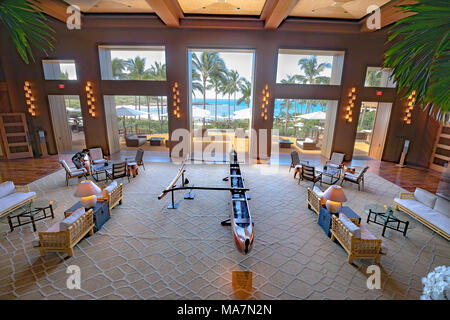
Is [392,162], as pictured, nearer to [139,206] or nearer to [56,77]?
[139,206]

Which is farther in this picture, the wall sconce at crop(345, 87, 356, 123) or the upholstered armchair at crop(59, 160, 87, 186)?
the wall sconce at crop(345, 87, 356, 123)

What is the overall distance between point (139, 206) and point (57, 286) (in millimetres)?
3023

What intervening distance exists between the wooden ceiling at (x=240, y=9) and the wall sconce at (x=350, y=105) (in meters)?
2.77

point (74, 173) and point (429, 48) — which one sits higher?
point (429, 48)

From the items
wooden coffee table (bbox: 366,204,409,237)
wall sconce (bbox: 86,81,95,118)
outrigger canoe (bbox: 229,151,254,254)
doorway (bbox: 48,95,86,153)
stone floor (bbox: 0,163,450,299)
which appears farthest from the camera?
doorway (bbox: 48,95,86,153)

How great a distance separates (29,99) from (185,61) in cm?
812

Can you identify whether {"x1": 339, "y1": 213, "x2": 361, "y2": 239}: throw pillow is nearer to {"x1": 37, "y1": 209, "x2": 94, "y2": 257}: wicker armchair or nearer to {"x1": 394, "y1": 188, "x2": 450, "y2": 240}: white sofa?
{"x1": 394, "y1": 188, "x2": 450, "y2": 240}: white sofa

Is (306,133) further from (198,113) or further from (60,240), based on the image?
(60,240)

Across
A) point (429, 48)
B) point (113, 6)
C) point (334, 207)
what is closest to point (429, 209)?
point (334, 207)

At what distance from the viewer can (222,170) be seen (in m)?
10.2

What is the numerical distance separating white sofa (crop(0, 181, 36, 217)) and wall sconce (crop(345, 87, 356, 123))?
1329 cm

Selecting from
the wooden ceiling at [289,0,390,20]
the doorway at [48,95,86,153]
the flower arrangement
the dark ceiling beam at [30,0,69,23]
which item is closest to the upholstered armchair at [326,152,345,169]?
the wooden ceiling at [289,0,390,20]

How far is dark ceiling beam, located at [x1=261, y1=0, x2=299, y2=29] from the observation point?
303 inches
